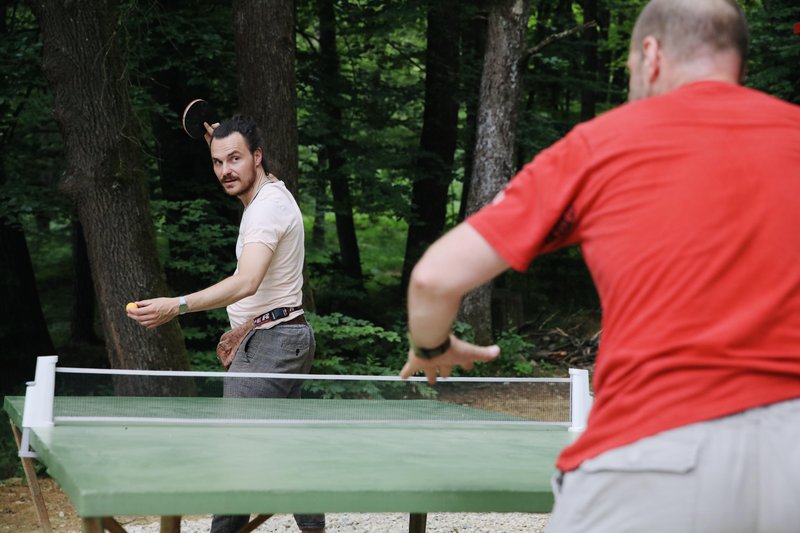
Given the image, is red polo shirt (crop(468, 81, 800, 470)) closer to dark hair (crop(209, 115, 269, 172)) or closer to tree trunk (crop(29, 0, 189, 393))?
dark hair (crop(209, 115, 269, 172))

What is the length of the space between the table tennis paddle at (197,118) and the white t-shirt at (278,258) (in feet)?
2.44

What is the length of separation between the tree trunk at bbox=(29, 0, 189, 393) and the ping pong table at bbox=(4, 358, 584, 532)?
414 cm

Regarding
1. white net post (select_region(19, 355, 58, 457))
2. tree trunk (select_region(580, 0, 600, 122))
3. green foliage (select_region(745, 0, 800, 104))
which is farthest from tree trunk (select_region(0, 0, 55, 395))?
green foliage (select_region(745, 0, 800, 104))

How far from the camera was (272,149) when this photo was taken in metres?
10.2

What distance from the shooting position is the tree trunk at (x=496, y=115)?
13.2 metres

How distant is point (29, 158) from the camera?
1343 cm

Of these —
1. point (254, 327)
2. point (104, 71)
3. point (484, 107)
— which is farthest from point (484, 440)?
point (484, 107)

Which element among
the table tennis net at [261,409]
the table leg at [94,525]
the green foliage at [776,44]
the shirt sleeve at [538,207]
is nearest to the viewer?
the shirt sleeve at [538,207]

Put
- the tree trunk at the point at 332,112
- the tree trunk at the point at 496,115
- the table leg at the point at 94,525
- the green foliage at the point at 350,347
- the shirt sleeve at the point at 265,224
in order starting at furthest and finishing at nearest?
the tree trunk at the point at 332,112 < the tree trunk at the point at 496,115 < the green foliage at the point at 350,347 < the shirt sleeve at the point at 265,224 < the table leg at the point at 94,525

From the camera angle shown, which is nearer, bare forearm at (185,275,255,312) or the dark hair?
bare forearm at (185,275,255,312)

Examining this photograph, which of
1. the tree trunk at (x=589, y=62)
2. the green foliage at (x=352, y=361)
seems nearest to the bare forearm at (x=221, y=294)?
the green foliage at (x=352, y=361)

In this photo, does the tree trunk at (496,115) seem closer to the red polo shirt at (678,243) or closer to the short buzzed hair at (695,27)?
the short buzzed hair at (695,27)

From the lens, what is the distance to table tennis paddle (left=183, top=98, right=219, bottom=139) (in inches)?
200

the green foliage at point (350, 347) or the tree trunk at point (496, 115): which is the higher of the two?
the tree trunk at point (496, 115)
